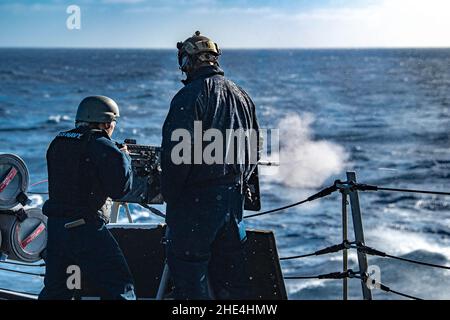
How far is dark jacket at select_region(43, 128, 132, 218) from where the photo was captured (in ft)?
16.0

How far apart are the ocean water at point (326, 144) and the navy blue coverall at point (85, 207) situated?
102 inches

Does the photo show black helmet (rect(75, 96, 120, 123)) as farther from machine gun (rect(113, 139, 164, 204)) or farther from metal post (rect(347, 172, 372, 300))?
metal post (rect(347, 172, 372, 300))

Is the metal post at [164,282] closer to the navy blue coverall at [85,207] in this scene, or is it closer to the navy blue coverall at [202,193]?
the navy blue coverall at [85,207]

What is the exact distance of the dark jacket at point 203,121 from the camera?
454 centimetres

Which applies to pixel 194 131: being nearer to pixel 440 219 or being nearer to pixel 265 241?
pixel 265 241

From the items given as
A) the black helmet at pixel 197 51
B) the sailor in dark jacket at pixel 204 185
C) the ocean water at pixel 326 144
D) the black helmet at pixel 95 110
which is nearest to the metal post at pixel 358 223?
the sailor in dark jacket at pixel 204 185

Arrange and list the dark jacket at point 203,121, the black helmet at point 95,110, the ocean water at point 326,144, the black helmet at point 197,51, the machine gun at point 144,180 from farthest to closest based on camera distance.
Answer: the ocean water at point 326,144, the machine gun at point 144,180, the black helmet at point 95,110, the black helmet at point 197,51, the dark jacket at point 203,121

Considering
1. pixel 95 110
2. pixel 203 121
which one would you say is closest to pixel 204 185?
pixel 203 121

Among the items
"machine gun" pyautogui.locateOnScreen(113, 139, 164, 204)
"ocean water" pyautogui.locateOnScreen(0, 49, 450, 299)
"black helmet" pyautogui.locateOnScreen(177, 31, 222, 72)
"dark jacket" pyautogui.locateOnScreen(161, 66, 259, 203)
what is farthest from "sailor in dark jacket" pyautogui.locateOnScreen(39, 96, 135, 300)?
"ocean water" pyautogui.locateOnScreen(0, 49, 450, 299)

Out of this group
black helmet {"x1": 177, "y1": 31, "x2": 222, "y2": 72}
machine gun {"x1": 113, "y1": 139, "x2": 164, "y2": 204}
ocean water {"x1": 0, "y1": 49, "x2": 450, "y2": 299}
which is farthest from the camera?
ocean water {"x1": 0, "y1": 49, "x2": 450, "y2": 299}

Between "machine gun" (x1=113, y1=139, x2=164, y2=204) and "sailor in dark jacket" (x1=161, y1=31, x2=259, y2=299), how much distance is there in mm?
717

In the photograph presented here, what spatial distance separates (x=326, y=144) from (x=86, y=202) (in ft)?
196

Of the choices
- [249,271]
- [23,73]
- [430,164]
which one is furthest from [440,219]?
[23,73]
